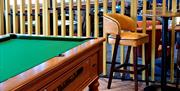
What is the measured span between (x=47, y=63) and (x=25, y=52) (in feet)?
1.72

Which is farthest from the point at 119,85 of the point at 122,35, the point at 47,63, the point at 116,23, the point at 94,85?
the point at 47,63

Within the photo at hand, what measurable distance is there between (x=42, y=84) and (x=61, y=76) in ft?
0.97

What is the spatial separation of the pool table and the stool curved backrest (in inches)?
46.9

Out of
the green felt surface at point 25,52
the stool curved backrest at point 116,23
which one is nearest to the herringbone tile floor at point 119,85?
the stool curved backrest at point 116,23

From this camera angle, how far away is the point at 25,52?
2.48 m

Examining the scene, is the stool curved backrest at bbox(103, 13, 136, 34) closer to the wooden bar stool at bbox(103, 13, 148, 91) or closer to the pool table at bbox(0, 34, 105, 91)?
the wooden bar stool at bbox(103, 13, 148, 91)

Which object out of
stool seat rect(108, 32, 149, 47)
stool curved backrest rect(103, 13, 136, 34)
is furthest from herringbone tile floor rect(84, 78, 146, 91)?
stool curved backrest rect(103, 13, 136, 34)

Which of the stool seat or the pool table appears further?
the stool seat

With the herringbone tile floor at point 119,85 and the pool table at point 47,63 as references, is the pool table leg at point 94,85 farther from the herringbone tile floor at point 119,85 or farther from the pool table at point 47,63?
the herringbone tile floor at point 119,85

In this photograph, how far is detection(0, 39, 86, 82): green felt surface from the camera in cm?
195

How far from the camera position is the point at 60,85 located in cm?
212

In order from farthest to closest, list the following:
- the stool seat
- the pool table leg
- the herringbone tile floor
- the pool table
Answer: the herringbone tile floor, the stool seat, the pool table leg, the pool table

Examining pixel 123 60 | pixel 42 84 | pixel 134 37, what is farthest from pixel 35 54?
pixel 123 60

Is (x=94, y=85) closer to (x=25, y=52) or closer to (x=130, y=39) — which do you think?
(x=25, y=52)
